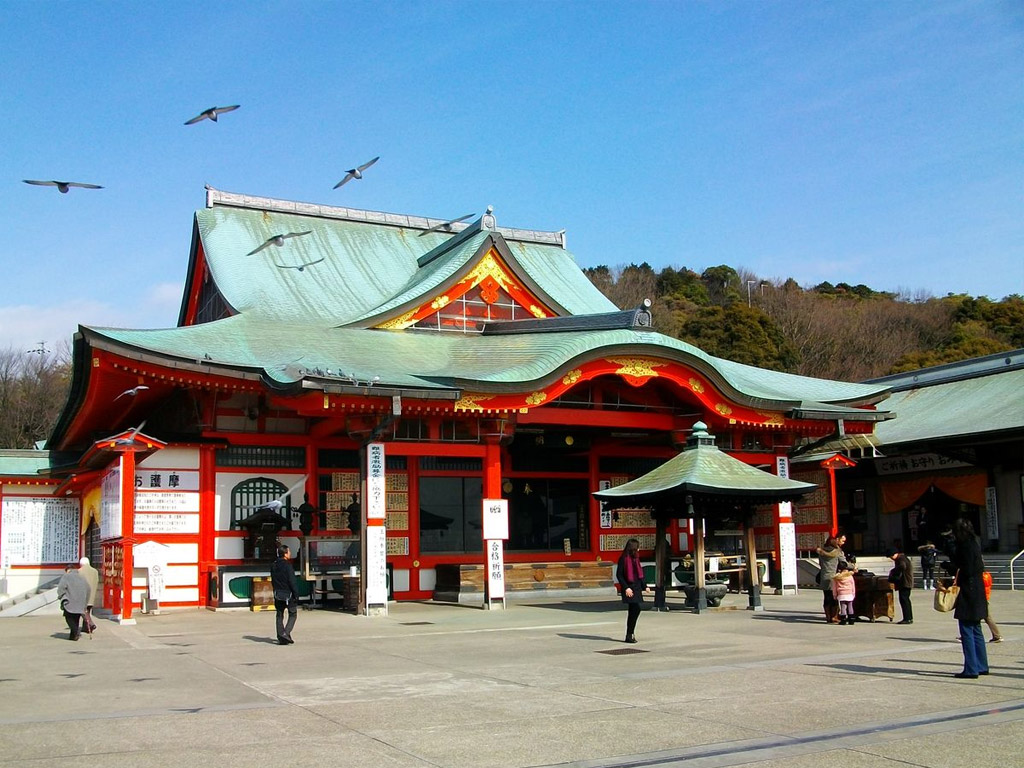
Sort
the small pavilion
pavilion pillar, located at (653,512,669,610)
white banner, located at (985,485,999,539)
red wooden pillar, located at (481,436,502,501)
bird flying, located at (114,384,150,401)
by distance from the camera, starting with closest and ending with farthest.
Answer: the small pavilion < pavilion pillar, located at (653,512,669,610) < red wooden pillar, located at (481,436,502,501) < bird flying, located at (114,384,150,401) < white banner, located at (985,485,999,539)

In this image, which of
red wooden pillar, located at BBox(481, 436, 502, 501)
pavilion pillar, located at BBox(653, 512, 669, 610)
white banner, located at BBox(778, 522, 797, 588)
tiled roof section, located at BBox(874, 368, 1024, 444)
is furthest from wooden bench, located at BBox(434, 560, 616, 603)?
tiled roof section, located at BBox(874, 368, 1024, 444)

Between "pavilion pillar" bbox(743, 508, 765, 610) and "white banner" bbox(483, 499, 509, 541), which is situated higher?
"white banner" bbox(483, 499, 509, 541)

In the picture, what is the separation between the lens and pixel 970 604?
37.6ft

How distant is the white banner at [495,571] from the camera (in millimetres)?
22422

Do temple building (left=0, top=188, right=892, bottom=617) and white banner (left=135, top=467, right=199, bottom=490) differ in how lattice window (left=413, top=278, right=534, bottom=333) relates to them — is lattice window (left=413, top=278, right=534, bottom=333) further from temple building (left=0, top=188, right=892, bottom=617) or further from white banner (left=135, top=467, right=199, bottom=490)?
white banner (left=135, top=467, right=199, bottom=490)

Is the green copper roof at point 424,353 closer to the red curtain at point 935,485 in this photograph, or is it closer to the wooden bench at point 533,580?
the wooden bench at point 533,580

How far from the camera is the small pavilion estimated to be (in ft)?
65.8

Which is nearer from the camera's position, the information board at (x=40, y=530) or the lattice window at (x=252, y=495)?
the lattice window at (x=252, y=495)

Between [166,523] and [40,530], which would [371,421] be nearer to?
[166,523]

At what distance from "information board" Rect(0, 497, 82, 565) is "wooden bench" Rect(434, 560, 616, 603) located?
1074 centimetres

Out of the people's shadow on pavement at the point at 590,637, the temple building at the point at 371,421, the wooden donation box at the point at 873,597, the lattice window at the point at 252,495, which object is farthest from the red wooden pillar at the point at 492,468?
the wooden donation box at the point at 873,597

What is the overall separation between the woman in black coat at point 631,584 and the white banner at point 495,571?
6.43 m

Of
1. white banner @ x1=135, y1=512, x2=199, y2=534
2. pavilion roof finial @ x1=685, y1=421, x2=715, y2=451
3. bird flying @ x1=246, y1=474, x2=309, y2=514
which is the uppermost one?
pavilion roof finial @ x1=685, y1=421, x2=715, y2=451

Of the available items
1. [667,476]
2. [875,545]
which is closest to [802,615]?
[667,476]
